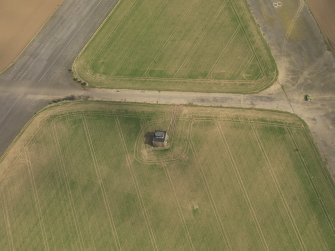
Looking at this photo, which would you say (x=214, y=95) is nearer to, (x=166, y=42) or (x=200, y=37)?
(x=200, y=37)

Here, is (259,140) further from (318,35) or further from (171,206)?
(318,35)

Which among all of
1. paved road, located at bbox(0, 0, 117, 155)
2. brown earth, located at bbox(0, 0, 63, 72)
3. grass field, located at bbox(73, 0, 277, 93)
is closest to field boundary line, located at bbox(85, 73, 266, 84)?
grass field, located at bbox(73, 0, 277, 93)

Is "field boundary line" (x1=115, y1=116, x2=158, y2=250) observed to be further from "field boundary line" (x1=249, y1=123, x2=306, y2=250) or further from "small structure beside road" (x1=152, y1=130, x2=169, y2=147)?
"field boundary line" (x1=249, y1=123, x2=306, y2=250)

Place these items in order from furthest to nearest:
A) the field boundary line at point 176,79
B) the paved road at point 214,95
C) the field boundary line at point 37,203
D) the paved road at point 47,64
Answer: the paved road at point 47,64 → the field boundary line at point 176,79 → the paved road at point 214,95 → the field boundary line at point 37,203

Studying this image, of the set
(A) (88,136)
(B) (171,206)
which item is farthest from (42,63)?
(B) (171,206)

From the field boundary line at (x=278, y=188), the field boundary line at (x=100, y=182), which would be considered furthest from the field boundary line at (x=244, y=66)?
the field boundary line at (x=100, y=182)

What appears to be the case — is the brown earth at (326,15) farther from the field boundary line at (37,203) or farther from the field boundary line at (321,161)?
the field boundary line at (37,203)

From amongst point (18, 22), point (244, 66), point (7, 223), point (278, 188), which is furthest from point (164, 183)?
point (18, 22)
